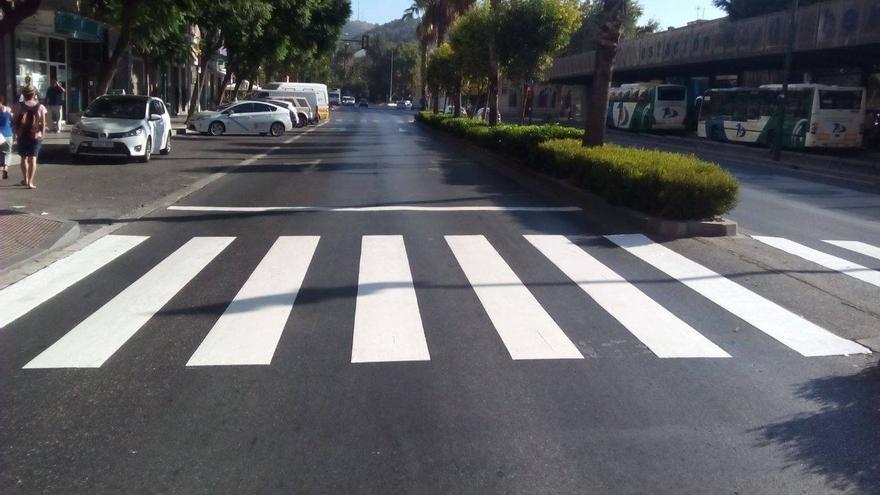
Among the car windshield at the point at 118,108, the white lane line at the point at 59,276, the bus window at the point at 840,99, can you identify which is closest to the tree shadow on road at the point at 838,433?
the white lane line at the point at 59,276

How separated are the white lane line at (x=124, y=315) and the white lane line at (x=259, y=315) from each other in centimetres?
66

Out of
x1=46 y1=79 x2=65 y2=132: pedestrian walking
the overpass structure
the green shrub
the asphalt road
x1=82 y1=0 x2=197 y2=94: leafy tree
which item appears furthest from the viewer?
x1=46 y1=79 x2=65 y2=132: pedestrian walking

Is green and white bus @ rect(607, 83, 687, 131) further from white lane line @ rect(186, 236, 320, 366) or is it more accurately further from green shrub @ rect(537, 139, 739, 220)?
white lane line @ rect(186, 236, 320, 366)

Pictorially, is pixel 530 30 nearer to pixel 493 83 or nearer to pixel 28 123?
pixel 493 83

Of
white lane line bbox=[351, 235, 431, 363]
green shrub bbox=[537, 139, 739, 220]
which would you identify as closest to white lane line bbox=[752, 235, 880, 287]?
green shrub bbox=[537, 139, 739, 220]

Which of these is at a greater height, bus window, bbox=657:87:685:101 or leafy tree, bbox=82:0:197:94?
leafy tree, bbox=82:0:197:94

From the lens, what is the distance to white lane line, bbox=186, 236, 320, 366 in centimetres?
686

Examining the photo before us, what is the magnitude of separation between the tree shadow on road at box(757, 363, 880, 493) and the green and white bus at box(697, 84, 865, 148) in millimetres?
28782

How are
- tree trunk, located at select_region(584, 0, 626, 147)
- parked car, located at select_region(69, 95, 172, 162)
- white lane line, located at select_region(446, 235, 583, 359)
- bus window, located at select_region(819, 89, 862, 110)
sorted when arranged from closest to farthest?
white lane line, located at select_region(446, 235, 583, 359) → tree trunk, located at select_region(584, 0, 626, 147) → parked car, located at select_region(69, 95, 172, 162) → bus window, located at select_region(819, 89, 862, 110)

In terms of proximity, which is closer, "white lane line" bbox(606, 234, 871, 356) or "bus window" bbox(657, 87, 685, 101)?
"white lane line" bbox(606, 234, 871, 356)

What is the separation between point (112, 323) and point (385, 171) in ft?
50.0

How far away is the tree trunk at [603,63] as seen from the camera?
1914 centimetres

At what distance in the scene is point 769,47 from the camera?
34.6 metres

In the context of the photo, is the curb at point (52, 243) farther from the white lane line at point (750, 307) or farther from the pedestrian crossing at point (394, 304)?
the white lane line at point (750, 307)
